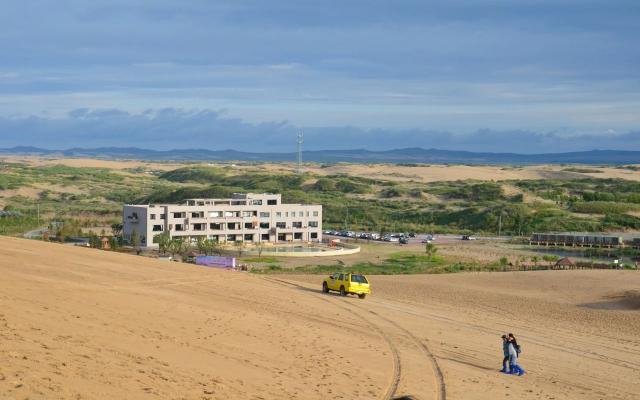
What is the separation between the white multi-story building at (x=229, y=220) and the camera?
8062cm

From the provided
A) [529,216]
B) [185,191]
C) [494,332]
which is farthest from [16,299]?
[185,191]

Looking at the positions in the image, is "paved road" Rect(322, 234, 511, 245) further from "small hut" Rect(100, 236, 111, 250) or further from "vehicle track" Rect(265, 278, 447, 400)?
"vehicle track" Rect(265, 278, 447, 400)

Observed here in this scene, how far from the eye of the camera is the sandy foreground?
17484 millimetres

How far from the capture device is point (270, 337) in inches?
971

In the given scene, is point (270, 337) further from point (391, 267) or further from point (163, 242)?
point (163, 242)

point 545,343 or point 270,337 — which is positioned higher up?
point 270,337

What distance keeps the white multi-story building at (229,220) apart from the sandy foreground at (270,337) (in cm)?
3727

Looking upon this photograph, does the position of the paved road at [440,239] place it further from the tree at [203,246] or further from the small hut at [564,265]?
the small hut at [564,265]

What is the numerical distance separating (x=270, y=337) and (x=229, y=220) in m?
61.3

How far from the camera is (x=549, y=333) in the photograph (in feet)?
105

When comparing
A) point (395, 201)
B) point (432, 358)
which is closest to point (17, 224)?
point (395, 201)

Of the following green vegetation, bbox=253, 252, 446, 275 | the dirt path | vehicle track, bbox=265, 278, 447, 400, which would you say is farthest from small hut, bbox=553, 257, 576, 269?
vehicle track, bbox=265, 278, 447, 400

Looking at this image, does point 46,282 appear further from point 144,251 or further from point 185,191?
point 185,191

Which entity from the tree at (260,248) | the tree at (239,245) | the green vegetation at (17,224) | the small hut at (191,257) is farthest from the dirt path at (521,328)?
the green vegetation at (17,224)
